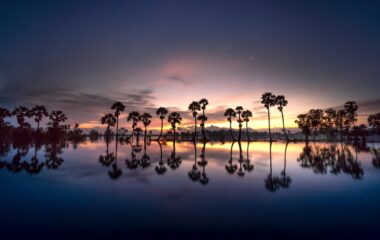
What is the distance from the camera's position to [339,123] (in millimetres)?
78188

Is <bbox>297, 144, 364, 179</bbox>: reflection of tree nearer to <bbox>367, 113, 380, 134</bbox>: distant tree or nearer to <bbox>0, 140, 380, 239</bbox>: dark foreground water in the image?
<bbox>0, 140, 380, 239</bbox>: dark foreground water

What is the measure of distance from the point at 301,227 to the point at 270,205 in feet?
6.19

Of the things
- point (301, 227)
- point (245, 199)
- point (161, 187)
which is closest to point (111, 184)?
point (161, 187)

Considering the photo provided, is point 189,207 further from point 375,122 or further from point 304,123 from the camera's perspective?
point 375,122

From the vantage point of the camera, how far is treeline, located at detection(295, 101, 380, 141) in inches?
2904

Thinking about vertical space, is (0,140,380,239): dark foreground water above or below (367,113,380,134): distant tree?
below

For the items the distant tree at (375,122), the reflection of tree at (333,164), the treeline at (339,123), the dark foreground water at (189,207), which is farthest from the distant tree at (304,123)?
the dark foreground water at (189,207)

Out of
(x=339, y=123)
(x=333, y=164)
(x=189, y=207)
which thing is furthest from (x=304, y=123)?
(x=189, y=207)

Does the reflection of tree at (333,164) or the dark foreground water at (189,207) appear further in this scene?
the reflection of tree at (333,164)

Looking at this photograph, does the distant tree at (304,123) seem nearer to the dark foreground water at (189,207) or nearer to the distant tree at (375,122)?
the distant tree at (375,122)

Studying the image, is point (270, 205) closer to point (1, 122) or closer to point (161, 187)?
point (161, 187)

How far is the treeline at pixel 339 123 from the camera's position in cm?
7377

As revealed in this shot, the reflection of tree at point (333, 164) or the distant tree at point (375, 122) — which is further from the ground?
the distant tree at point (375, 122)

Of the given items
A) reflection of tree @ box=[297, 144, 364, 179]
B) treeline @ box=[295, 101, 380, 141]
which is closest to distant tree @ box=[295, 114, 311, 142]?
treeline @ box=[295, 101, 380, 141]
